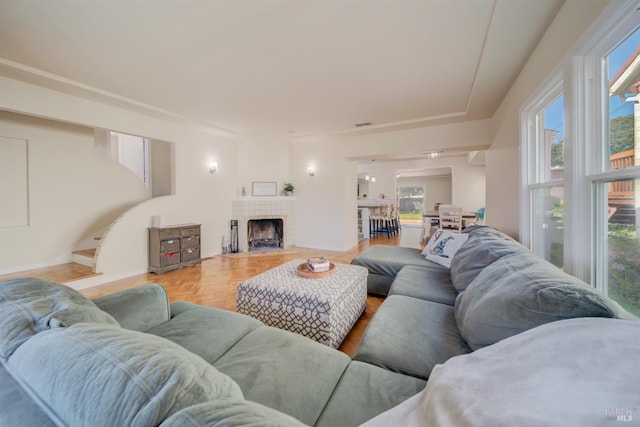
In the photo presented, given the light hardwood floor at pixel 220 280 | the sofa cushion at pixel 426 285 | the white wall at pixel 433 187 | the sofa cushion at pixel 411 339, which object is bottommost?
the light hardwood floor at pixel 220 280

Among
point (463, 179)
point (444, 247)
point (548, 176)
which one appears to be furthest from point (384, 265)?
point (463, 179)

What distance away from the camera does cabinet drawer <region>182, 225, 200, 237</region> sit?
410 centimetres

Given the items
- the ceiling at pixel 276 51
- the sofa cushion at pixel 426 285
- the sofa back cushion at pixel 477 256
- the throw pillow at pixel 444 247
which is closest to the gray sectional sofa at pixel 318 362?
the sofa back cushion at pixel 477 256

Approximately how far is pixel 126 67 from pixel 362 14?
7.64 ft

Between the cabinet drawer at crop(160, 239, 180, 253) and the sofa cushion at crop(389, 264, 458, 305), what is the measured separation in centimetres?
342

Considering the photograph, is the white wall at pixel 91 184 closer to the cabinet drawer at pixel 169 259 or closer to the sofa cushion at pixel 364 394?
the cabinet drawer at pixel 169 259

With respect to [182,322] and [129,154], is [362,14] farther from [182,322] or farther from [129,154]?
[129,154]

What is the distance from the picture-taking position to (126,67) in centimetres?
249

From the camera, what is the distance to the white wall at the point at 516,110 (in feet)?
4.80

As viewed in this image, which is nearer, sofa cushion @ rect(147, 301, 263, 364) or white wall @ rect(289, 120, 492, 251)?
sofa cushion @ rect(147, 301, 263, 364)

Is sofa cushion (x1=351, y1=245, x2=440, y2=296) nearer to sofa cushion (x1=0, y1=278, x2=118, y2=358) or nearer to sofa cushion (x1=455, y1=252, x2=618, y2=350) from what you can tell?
sofa cushion (x1=455, y1=252, x2=618, y2=350)

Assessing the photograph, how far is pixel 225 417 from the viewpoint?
41 centimetres

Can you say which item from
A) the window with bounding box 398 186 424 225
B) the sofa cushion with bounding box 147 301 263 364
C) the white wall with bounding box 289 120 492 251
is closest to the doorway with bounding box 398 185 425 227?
the window with bounding box 398 186 424 225

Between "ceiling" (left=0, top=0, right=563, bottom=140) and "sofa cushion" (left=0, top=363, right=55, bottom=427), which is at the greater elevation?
"ceiling" (left=0, top=0, right=563, bottom=140)
